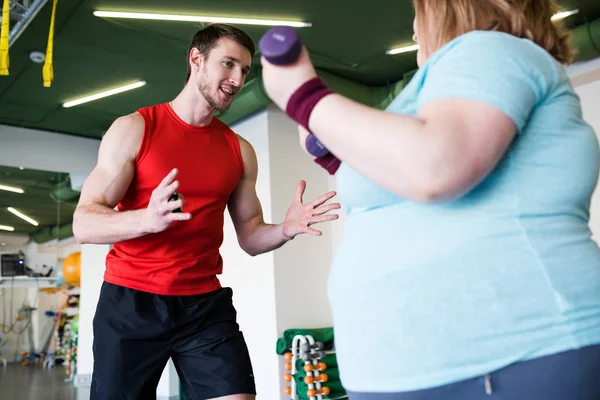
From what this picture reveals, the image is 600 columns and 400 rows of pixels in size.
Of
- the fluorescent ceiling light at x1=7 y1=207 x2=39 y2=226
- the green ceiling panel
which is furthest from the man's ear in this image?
the fluorescent ceiling light at x1=7 y1=207 x2=39 y2=226

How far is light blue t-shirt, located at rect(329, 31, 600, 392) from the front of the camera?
0.75 metres

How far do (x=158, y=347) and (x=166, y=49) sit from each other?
347 cm

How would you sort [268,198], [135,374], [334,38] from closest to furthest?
[135,374] → [334,38] → [268,198]

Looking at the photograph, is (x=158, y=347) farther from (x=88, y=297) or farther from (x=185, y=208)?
(x=88, y=297)

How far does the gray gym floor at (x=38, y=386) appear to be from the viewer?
20.8 feet

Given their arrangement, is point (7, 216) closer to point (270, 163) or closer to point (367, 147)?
point (270, 163)

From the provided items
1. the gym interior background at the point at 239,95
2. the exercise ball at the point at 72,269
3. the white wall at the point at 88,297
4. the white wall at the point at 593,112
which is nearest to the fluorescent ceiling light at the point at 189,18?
the gym interior background at the point at 239,95

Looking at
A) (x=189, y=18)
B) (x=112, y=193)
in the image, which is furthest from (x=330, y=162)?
(x=189, y=18)

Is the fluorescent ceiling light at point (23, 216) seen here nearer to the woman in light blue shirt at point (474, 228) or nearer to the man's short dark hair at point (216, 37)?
the man's short dark hair at point (216, 37)

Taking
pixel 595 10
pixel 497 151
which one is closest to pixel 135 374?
pixel 497 151

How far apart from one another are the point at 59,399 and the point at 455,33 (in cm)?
642

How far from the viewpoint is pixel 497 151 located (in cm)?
71

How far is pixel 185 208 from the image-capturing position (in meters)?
1.94

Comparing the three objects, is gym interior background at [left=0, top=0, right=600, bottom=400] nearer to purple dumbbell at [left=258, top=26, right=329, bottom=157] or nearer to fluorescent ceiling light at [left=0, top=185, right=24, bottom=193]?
fluorescent ceiling light at [left=0, top=185, right=24, bottom=193]
